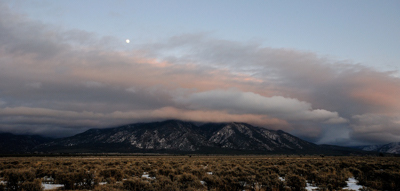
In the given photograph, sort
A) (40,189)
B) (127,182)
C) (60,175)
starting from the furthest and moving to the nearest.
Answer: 1. (60,175)
2. (127,182)
3. (40,189)

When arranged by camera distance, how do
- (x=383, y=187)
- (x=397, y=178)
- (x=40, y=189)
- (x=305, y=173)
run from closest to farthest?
(x=40, y=189) < (x=383, y=187) < (x=397, y=178) < (x=305, y=173)

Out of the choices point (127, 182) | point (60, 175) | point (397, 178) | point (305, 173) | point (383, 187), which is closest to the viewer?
point (127, 182)

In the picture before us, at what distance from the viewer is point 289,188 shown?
1430cm

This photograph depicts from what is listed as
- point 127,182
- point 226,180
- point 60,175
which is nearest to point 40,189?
point 127,182

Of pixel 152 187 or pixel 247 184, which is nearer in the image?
pixel 152 187

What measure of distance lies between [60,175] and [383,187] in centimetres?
2412

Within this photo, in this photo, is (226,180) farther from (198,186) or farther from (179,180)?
(179,180)

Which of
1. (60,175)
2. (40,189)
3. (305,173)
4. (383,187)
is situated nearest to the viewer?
(40,189)

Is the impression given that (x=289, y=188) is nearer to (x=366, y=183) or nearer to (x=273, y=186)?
(x=273, y=186)

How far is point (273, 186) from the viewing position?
1471 cm

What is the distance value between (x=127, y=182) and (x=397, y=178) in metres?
19.2

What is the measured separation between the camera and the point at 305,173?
69.8ft

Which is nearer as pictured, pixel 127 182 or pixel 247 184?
pixel 127 182

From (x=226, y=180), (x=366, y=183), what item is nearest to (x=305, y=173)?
(x=366, y=183)
